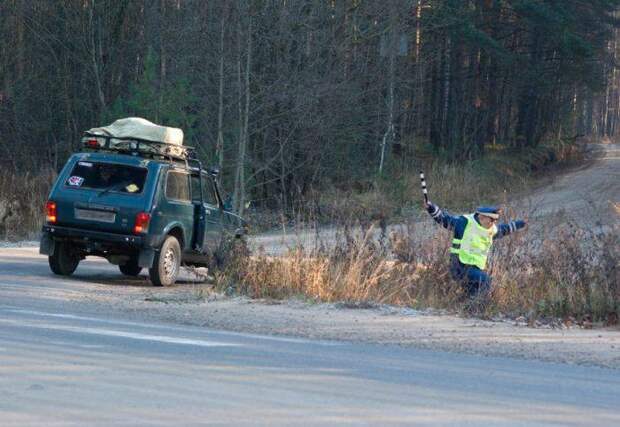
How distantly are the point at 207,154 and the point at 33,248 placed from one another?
7.23 metres

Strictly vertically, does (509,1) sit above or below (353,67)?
above

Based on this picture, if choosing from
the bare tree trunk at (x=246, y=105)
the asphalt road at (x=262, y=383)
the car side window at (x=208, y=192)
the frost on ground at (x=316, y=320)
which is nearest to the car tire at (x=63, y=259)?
the frost on ground at (x=316, y=320)

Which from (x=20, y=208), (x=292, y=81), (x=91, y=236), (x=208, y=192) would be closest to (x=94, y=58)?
(x=292, y=81)

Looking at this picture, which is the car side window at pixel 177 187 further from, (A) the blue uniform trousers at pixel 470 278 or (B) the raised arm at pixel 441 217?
(A) the blue uniform trousers at pixel 470 278

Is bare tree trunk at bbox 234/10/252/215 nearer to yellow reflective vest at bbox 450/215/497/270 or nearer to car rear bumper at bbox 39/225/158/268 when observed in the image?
car rear bumper at bbox 39/225/158/268

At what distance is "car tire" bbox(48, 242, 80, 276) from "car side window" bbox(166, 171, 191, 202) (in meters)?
1.75

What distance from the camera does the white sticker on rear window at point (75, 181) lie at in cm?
1728

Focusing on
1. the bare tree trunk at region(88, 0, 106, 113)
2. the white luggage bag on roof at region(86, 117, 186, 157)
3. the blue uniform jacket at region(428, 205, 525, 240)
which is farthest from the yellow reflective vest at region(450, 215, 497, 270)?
the bare tree trunk at region(88, 0, 106, 113)

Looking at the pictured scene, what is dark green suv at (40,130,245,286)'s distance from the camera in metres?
16.9

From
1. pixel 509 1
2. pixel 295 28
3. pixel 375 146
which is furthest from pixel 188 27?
pixel 509 1

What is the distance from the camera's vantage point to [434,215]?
634 inches

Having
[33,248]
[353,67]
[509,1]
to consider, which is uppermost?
[509,1]

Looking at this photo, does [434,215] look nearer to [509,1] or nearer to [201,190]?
[201,190]

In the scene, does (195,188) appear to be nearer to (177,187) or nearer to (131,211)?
(177,187)
